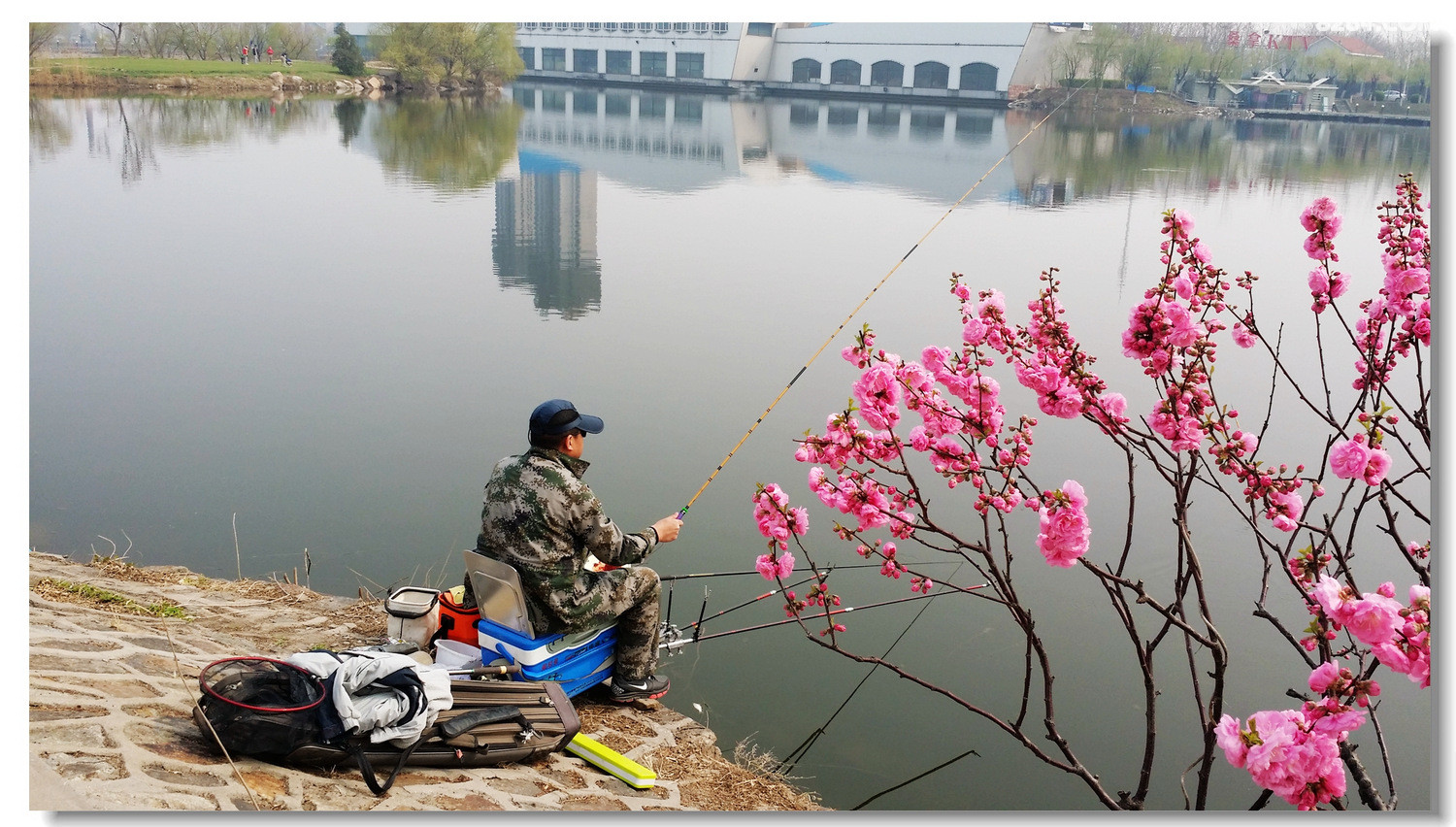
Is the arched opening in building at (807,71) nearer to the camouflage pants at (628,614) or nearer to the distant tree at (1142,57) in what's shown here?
the distant tree at (1142,57)

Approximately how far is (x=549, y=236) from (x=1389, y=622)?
42.2 feet

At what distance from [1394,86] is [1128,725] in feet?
10.3

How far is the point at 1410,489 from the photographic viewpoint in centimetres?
621

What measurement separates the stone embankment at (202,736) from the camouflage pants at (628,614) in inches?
6.7

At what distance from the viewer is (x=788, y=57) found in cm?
1919

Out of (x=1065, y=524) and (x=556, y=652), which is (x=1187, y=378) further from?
(x=556, y=652)

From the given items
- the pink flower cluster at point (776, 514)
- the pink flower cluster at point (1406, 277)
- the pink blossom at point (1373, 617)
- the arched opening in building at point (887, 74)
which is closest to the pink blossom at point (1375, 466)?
the pink flower cluster at point (1406, 277)

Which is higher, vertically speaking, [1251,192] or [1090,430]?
[1251,192]

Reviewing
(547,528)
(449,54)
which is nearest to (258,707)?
(547,528)

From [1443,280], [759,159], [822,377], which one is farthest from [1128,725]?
[759,159]

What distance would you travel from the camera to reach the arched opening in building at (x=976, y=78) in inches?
554

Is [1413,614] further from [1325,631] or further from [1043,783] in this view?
[1043,783]

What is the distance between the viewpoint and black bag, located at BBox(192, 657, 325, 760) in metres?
2.85

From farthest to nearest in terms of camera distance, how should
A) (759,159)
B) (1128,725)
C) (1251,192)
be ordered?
1. (759,159)
2. (1251,192)
3. (1128,725)
